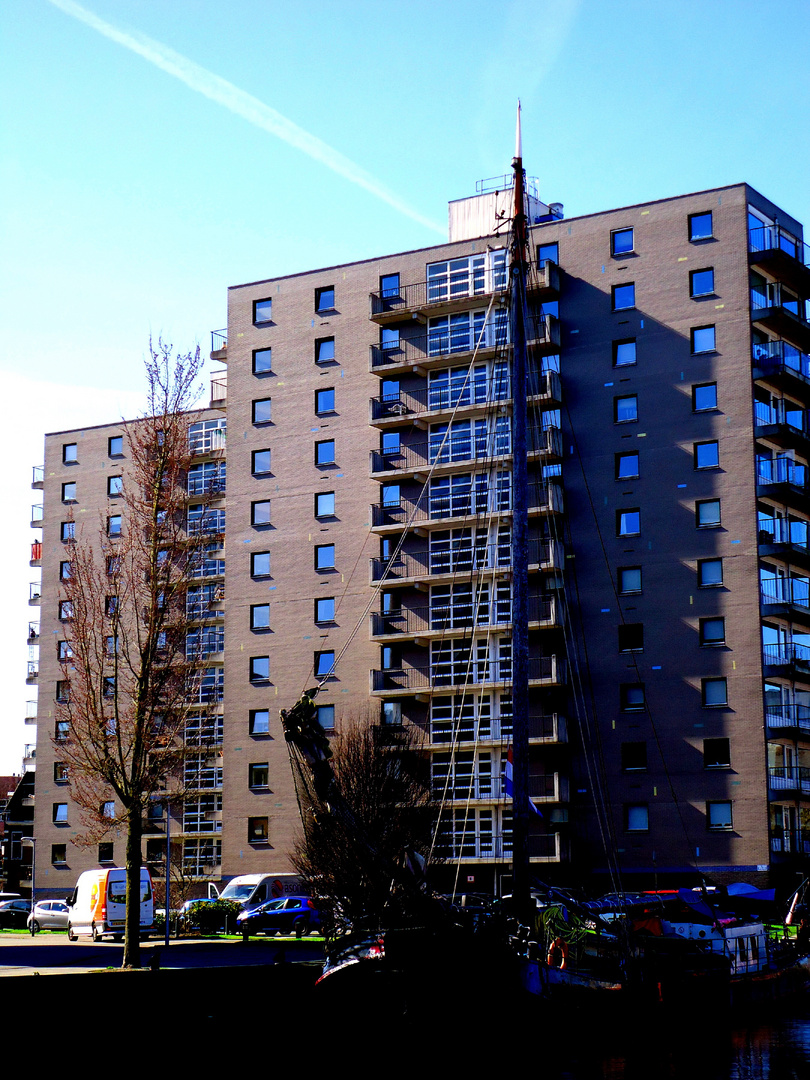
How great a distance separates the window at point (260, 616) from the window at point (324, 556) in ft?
12.1

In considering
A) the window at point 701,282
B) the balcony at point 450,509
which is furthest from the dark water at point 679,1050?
the window at point 701,282

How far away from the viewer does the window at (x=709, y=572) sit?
5716cm

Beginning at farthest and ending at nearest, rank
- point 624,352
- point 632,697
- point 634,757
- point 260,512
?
1. point 260,512
2. point 624,352
3. point 632,697
4. point 634,757

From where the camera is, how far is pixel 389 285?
2667 inches

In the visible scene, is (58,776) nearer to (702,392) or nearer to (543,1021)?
(702,392)

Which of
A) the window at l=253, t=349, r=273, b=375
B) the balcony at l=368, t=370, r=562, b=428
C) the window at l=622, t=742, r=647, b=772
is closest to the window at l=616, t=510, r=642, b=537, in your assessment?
the balcony at l=368, t=370, r=562, b=428

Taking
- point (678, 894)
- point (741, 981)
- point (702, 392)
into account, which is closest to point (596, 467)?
point (702, 392)

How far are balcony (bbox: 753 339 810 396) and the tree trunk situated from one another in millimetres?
35298

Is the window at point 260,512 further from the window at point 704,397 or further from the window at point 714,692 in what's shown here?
the window at point 714,692

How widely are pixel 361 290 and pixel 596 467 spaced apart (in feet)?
54.9

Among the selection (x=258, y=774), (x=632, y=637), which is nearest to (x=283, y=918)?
(x=258, y=774)

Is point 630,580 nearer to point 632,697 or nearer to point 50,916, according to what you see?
point 632,697

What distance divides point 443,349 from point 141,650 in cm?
3134

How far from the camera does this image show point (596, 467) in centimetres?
6062
